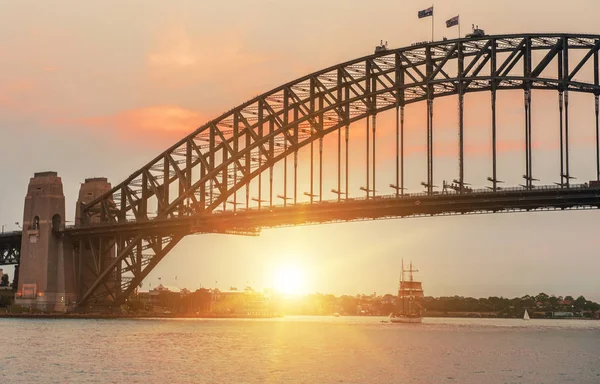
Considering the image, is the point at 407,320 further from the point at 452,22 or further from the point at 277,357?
the point at 277,357

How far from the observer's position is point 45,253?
426ft

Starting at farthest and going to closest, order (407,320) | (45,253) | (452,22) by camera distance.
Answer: (407,320), (45,253), (452,22)

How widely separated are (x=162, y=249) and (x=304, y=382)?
68941mm

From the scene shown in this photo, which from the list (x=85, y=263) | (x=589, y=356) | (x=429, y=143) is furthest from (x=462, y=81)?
(x=85, y=263)

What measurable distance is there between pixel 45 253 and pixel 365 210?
45951mm

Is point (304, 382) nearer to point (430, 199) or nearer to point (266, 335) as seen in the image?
point (430, 199)

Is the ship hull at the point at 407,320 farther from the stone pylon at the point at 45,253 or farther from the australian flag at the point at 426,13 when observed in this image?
the australian flag at the point at 426,13

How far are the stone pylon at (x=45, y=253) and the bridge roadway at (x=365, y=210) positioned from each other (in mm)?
2662

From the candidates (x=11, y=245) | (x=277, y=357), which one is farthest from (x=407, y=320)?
(x=277, y=357)

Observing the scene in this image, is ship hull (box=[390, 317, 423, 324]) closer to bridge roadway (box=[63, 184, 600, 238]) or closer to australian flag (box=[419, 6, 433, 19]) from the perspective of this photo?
bridge roadway (box=[63, 184, 600, 238])

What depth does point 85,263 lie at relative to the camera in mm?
134625

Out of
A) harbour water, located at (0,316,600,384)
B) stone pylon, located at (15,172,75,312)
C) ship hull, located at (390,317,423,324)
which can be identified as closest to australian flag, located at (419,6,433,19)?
harbour water, located at (0,316,600,384)

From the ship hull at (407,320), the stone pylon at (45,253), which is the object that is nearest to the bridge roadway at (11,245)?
the stone pylon at (45,253)

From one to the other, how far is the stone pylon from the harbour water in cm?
2031
